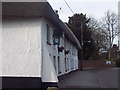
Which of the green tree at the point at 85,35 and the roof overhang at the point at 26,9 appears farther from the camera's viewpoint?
the green tree at the point at 85,35

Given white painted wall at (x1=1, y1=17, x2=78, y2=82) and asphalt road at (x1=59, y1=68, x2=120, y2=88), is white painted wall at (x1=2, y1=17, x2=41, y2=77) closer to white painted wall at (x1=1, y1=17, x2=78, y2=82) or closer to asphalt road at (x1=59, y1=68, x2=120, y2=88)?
white painted wall at (x1=1, y1=17, x2=78, y2=82)

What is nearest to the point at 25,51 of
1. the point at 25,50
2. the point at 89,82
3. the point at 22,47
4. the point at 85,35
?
the point at 25,50

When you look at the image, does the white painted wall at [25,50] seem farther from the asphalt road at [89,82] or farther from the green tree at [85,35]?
the green tree at [85,35]

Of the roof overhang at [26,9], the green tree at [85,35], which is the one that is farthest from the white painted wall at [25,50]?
the green tree at [85,35]

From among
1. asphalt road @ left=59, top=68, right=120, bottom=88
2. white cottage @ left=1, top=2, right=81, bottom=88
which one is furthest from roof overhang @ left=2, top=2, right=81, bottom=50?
asphalt road @ left=59, top=68, right=120, bottom=88

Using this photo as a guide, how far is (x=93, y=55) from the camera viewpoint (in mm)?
53500

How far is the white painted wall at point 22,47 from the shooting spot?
40.4 ft

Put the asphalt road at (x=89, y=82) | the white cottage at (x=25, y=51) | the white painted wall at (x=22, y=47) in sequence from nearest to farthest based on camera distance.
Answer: the white cottage at (x=25, y=51) → the white painted wall at (x=22, y=47) → the asphalt road at (x=89, y=82)

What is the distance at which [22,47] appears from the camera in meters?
12.5

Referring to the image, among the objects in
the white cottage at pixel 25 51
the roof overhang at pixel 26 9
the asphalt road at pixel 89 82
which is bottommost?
the asphalt road at pixel 89 82

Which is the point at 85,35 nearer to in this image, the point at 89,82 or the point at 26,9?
the point at 89,82

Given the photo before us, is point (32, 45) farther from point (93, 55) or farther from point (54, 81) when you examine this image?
point (93, 55)

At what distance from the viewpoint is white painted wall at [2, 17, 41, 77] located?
1232cm

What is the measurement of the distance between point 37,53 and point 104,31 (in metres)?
41.6
